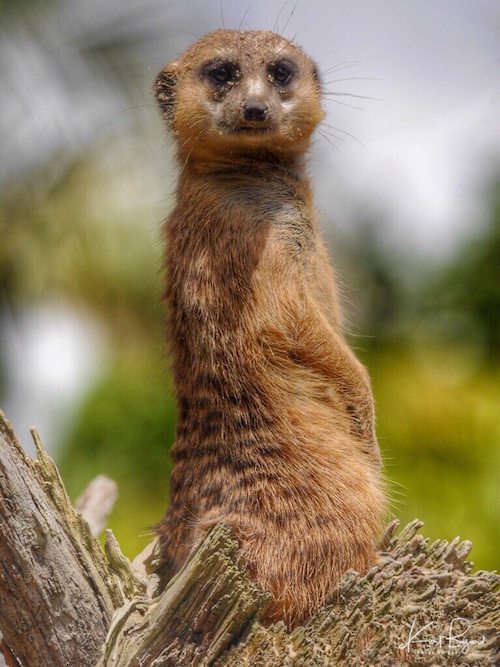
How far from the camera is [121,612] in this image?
2.60 meters

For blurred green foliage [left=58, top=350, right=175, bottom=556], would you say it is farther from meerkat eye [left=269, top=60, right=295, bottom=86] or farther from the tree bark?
the tree bark

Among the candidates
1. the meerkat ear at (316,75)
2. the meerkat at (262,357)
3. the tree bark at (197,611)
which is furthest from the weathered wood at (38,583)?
the meerkat ear at (316,75)

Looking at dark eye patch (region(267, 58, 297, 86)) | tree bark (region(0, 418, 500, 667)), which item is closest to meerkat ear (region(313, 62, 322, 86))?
dark eye patch (region(267, 58, 297, 86))

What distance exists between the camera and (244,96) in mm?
3260

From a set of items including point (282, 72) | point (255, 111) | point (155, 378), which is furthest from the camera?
point (155, 378)

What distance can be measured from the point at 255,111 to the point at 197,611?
1.95 metres

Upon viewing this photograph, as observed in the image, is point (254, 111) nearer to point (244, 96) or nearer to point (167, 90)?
point (244, 96)

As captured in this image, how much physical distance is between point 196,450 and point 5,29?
396cm

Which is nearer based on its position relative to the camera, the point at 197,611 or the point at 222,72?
the point at 197,611

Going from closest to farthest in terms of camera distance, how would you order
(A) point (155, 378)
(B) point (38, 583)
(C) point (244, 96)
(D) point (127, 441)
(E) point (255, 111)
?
(B) point (38, 583)
(E) point (255, 111)
(C) point (244, 96)
(A) point (155, 378)
(D) point (127, 441)

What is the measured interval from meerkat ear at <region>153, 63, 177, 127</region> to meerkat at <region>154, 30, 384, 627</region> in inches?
7.8

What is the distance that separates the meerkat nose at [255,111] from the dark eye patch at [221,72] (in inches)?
11.5

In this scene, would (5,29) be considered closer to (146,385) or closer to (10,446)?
(146,385)

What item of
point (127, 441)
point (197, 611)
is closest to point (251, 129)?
point (197, 611)
